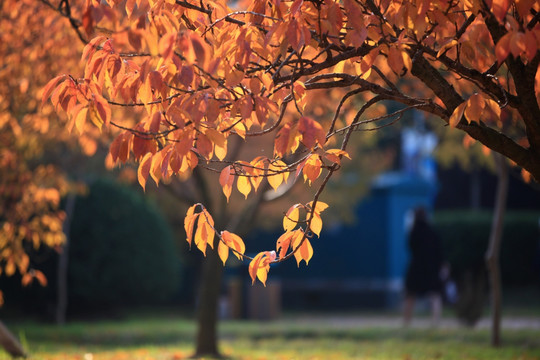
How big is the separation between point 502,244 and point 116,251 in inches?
417

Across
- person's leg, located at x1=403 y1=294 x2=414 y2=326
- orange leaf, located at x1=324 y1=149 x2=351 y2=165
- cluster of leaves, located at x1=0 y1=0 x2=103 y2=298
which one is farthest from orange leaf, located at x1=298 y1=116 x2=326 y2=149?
person's leg, located at x1=403 y1=294 x2=414 y2=326

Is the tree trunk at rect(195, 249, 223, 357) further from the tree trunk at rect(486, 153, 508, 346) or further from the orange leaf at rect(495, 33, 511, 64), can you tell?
the orange leaf at rect(495, 33, 511, 64)

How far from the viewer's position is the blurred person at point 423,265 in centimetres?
A: 1361

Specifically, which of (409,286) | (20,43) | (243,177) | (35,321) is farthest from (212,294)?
(35,321)

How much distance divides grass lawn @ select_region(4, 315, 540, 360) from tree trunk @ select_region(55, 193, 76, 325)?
17.1 inches

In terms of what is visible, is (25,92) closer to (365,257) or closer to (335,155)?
(335,155)

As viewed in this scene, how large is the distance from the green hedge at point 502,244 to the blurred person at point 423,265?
272 inches

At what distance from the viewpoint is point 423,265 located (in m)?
13.8

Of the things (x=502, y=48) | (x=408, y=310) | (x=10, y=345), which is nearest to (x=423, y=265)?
(x=408, y=310)

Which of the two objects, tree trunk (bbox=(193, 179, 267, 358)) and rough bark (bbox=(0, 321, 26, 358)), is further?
tree trunk (bbox=(193, 179, 267, 358))

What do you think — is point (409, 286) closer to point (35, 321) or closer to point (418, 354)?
point (418, 354)

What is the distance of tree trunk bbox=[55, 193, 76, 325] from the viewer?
15766 millimetres

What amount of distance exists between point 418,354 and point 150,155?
613cm

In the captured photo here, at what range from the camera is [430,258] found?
13.8 m
